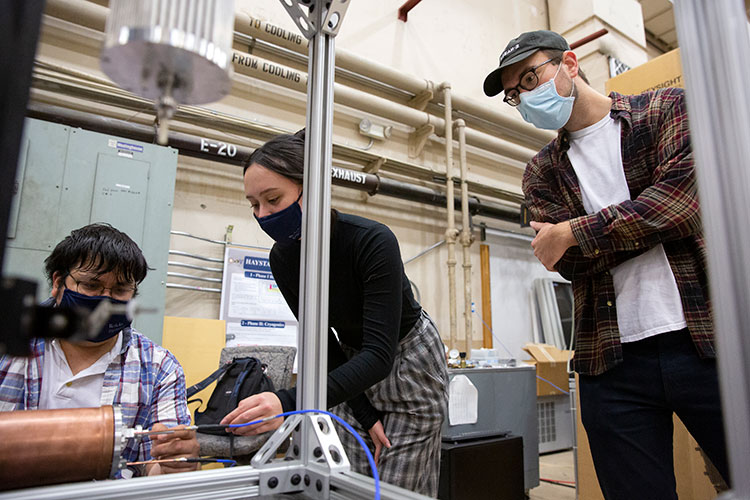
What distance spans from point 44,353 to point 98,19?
2009mm

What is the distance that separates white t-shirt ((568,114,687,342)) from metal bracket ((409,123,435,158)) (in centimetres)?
253

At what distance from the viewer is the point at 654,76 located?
1853 mm

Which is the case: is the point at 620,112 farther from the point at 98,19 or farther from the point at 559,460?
the point at 559,460

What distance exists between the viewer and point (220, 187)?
9.13 feet

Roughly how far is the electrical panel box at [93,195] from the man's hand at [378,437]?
1335mm

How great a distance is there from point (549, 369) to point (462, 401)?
3.68 feet

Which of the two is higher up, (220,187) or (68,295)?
(220,187)

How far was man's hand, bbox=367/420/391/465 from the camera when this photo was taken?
3.22 feet

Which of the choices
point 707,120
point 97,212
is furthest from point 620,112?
point 97,212

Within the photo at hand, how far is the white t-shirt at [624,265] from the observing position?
2.69 ft

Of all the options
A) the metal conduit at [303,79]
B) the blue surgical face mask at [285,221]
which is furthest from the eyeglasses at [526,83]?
the metal conduit at [303,79]

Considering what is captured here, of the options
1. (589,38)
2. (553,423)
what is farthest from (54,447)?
(589,38)

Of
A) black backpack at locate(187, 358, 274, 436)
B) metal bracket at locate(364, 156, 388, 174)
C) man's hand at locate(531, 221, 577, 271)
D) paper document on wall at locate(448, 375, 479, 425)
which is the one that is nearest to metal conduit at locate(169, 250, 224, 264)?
black backpack at locate(187, 358, 274, 436)

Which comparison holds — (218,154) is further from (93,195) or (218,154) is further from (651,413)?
(651,413)
